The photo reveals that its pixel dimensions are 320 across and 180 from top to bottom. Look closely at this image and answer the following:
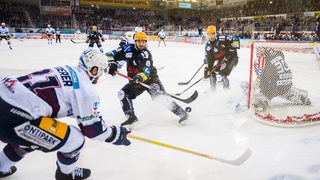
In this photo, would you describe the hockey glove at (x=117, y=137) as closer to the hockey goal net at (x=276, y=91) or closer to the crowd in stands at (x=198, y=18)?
the hockey goal net at (x=276, y=91)

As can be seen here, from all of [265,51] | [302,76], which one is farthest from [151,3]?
[265,51]

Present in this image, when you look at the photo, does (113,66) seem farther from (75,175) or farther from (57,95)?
(57,95)

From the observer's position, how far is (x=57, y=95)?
160 centimetres

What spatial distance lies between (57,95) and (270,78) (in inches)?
107

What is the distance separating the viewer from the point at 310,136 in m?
2.89

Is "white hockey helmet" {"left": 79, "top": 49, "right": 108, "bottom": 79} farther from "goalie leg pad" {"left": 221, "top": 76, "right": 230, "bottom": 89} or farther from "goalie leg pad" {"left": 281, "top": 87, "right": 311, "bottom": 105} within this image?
"goalie leg pad" {"left": 221, "top": 76, "right": 230, "bottom": 89}

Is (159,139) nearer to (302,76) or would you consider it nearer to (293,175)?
(293,175)

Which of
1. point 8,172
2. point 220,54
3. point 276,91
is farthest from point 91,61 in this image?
point 220,54

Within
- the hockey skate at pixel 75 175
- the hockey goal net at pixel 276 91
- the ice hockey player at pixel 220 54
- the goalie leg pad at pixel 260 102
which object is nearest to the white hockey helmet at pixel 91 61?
the hockey skate at pixel 75 175

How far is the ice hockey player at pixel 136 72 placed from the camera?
3.09 meters

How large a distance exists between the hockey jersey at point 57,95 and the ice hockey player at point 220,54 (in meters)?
3.17

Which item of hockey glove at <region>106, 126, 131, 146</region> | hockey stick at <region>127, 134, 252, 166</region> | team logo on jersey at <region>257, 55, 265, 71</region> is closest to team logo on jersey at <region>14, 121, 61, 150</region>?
hockey glove at <region>106, 126, 131, 146</region>

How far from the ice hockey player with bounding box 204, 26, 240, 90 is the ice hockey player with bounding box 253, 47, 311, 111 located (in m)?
0.89

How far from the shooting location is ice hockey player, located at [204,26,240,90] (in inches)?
177
